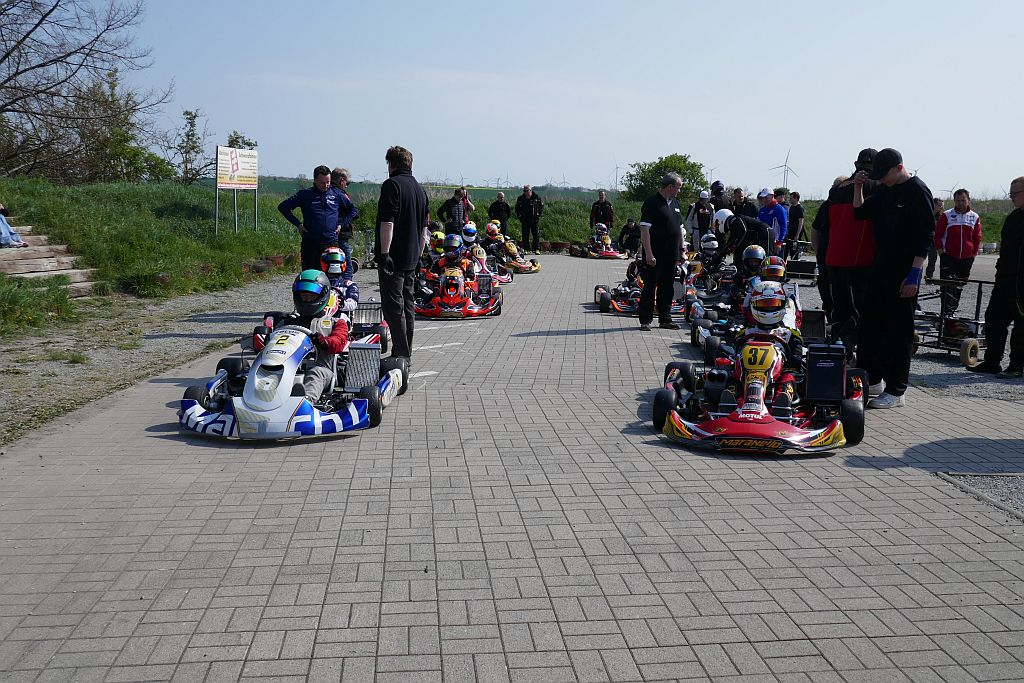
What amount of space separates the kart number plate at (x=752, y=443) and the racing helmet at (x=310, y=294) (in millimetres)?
3735

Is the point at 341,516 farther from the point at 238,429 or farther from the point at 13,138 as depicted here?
the point at 13,138

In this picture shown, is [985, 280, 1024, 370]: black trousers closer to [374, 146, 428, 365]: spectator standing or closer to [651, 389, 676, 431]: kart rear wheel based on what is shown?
[651, 389, 676, 431]: kart rear wheel

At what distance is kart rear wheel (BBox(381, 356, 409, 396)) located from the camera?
8.21m

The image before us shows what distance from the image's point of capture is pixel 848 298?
953 cm

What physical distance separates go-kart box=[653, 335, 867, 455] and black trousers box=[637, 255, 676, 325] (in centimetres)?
537

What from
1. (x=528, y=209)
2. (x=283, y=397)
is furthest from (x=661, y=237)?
(x=528, y=209)

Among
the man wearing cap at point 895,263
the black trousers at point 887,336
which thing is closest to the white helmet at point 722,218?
the man wearing cap at point 895,263

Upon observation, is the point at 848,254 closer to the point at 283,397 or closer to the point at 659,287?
the point at 659,287

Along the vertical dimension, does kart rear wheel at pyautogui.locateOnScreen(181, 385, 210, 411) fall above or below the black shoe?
below

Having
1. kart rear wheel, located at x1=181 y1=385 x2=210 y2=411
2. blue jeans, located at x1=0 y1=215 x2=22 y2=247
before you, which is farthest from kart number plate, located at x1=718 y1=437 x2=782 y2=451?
blue jeans, located at x1=0 y1=215 x2=22 y2=247

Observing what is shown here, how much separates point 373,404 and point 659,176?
40713 mm

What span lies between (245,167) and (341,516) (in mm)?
19265

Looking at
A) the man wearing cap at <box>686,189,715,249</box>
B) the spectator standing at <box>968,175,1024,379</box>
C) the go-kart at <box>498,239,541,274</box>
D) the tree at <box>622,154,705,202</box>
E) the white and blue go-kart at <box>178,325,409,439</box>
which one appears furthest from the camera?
the tree at <box>622,154,705,202</box>

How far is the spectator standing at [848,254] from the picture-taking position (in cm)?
909
